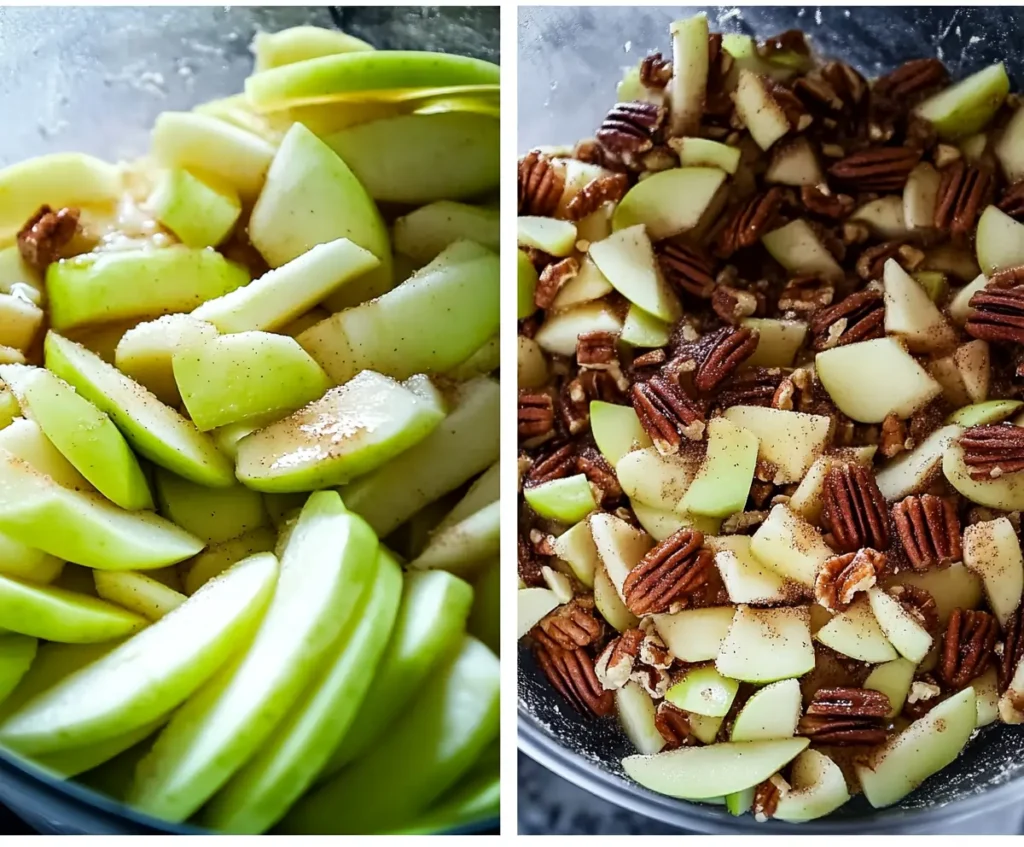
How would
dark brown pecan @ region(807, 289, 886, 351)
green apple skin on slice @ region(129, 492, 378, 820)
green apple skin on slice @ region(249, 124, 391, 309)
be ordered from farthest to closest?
1. dark brown pecan @ region(807, 289, 886, 351)
2. green apple skin on slice @ region(249, 124, 391, 309)
3. green apple skin on slice @ region(129, 492, 378, 820)

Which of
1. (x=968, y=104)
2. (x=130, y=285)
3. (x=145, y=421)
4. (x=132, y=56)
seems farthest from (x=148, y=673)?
(x=968, y=104)

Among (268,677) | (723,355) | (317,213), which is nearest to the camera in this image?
(268,677)

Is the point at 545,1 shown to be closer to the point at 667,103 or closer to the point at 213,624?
the point at 667,103

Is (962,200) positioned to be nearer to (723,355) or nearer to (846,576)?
(723,355)

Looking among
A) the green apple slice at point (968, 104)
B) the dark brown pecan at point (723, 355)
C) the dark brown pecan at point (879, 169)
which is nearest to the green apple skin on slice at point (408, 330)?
the dark brown pecan at point (723, 355)

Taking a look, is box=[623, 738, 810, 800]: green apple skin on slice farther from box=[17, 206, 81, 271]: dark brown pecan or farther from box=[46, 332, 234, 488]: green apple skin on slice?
box=[17, 206, 81, 271]: dark brown pecan

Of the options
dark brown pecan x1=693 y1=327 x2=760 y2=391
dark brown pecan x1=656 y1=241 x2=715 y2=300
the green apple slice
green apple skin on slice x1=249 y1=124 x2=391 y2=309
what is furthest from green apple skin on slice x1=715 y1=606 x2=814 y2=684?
the green apple slice
